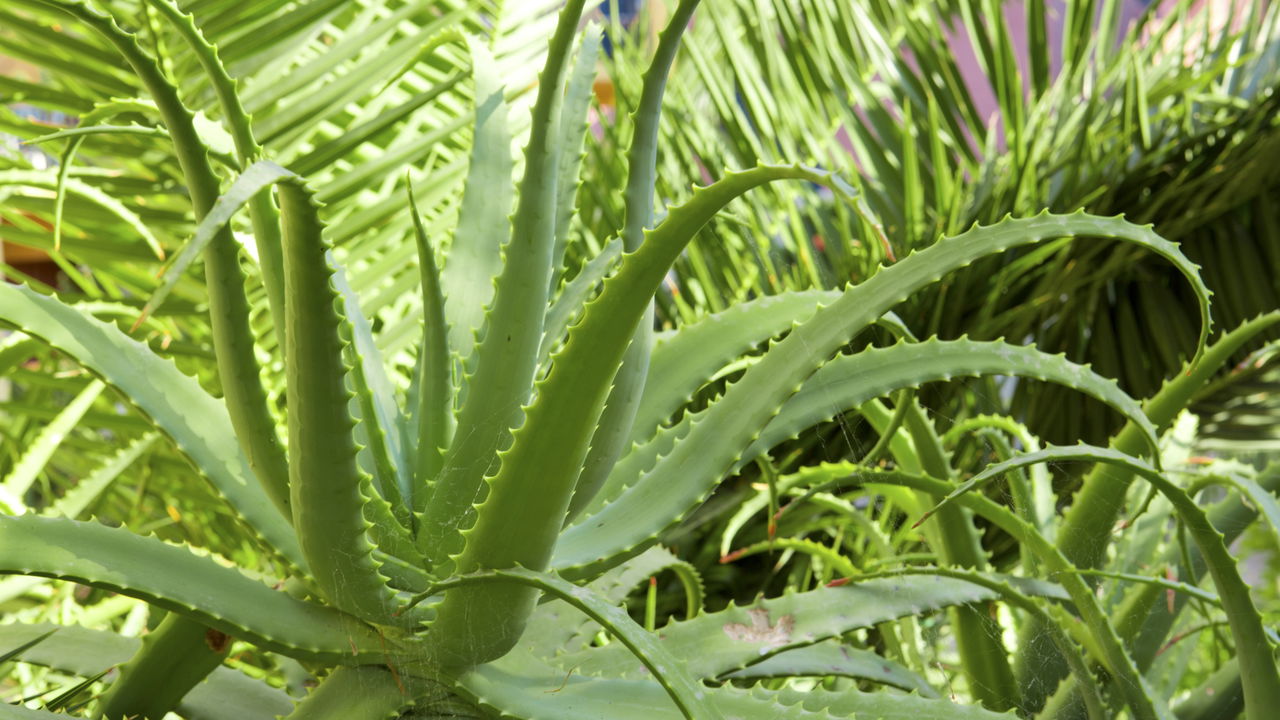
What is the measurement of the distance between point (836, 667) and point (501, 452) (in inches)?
8.3

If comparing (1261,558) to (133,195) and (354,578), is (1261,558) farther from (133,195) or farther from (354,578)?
(133,195)

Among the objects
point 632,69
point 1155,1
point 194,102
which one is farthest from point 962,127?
point 194,102

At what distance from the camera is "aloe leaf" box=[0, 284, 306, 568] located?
0.39m

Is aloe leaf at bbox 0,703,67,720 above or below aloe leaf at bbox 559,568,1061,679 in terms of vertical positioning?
below

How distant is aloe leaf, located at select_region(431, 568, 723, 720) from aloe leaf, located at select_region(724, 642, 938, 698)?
0.45 ft

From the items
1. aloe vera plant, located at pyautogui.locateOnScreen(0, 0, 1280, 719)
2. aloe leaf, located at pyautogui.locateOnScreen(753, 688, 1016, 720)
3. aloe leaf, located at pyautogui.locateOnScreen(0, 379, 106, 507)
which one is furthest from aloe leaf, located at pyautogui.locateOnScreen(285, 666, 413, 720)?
aloe leaf, located at pyautogui.locateOnScreen(0, 379, 106, 507)

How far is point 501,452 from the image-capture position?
1.11 ft

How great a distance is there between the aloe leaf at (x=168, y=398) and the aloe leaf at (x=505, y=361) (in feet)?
0.20

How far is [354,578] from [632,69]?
792 millimetres

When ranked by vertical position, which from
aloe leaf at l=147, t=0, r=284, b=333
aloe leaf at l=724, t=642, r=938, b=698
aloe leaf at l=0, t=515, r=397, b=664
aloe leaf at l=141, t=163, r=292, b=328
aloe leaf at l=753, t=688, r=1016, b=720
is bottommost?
aloe leaf at l=753, t=688, r=1016, b=720

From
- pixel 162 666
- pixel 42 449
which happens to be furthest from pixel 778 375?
pixel 42 449

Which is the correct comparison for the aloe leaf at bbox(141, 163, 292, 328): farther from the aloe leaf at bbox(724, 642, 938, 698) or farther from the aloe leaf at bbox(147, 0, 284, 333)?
the aloe leaf at bbox(724, 642, 938, 698)

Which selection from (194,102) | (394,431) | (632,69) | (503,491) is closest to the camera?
(503,491)

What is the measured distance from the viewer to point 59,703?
43cm
